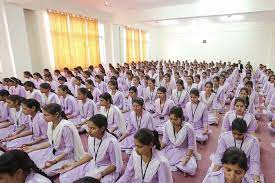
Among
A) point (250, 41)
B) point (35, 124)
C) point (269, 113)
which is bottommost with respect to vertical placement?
point (269, 113)

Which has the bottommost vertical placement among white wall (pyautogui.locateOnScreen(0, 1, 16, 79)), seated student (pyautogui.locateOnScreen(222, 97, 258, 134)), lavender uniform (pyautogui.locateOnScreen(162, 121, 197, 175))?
lavender uniform (pyautogui.locateOnScreen(162, 121, 197, 175))

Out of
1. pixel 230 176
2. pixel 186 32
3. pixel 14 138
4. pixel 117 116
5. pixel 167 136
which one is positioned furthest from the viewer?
pixel 186 32

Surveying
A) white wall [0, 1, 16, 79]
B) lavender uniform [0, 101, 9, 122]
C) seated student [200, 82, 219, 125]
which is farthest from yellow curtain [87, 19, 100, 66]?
seated student [200, 82, 219, 125]

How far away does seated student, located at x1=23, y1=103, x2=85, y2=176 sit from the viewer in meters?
2.64

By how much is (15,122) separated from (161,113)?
2.69 m

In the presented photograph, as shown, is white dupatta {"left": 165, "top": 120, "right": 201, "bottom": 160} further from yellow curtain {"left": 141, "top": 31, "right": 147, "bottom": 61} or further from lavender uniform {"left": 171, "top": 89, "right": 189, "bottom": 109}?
yellow curtain {"left": 141, "top": 31, "right": 147, "bottom": 61}

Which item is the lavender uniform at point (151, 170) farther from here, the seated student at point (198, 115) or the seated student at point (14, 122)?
the seated student at point (14, 122)

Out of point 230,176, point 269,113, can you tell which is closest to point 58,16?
point 269,113

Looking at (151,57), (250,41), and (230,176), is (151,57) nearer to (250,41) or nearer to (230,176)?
(250,41)

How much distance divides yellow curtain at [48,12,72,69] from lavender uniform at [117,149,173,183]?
6604 millimetres

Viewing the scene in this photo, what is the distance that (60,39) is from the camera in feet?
26.1

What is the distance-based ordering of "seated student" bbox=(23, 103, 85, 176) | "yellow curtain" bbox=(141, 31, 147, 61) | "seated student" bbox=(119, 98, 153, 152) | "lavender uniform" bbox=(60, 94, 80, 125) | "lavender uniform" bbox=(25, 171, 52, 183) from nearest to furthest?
"lavender uniform" bbox=(25, 171, 52, 183)
"seated student" bbox=(23, 103, 85, 176)
"seated student" bbox=(119, 98, 153, 152)
"lavender uniform" bbox=(60, 94, 80, 125)
"yellow curtain" bbox=(141, 31, 147, 61)

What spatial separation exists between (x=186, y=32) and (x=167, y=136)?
45.2 ft

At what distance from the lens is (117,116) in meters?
3.72
